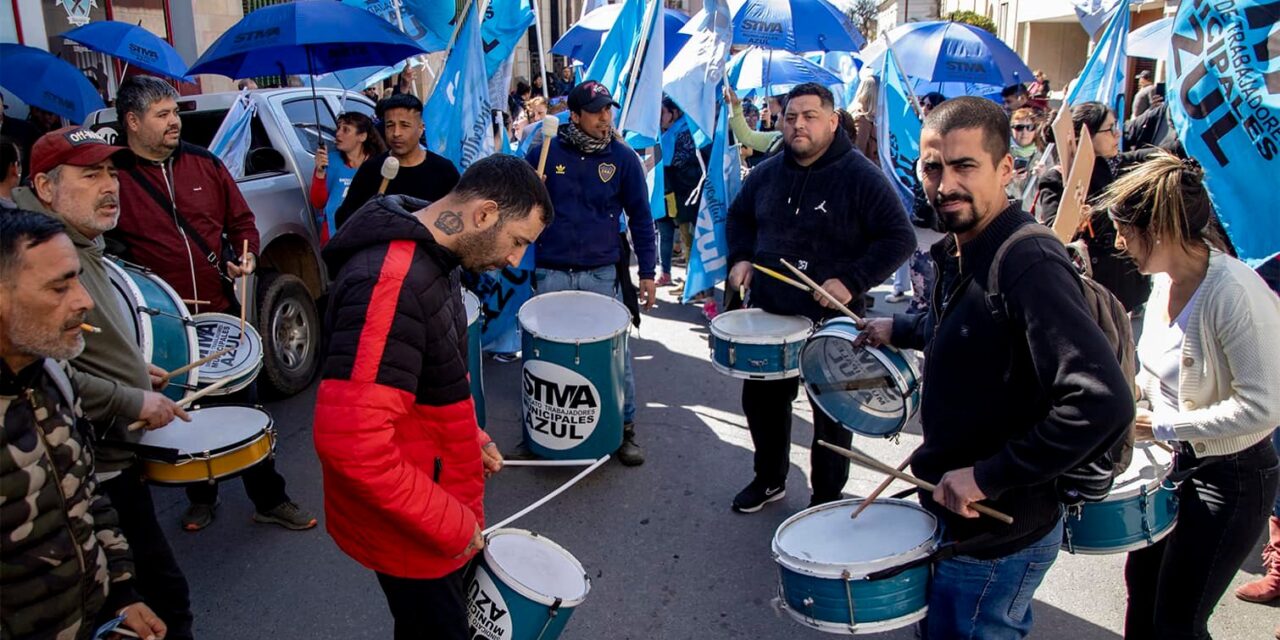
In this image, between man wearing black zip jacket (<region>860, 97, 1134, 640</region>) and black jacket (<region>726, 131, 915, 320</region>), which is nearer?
man wearing black zip jacket (<region>860, 97, 1134, 640</region>)

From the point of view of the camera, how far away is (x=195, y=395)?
3.40m

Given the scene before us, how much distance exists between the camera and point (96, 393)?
2652 mm

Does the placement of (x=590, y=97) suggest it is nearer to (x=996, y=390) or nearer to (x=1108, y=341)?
(x=996, y=390)

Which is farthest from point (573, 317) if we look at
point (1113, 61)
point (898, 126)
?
point (1113, 61)

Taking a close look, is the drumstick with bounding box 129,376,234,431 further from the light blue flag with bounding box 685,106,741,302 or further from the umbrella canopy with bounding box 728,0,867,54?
the umbrella canopy with bounding box 728,0,867,54

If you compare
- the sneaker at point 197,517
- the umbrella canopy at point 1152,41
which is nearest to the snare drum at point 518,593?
the sneaker at point 197,517

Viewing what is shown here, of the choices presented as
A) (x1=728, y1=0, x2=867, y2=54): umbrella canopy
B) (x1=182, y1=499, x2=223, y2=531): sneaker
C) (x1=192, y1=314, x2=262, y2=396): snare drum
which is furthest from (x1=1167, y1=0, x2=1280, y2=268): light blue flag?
(x1=728, y1=0, x2=867, y2=54): umbrella canopy

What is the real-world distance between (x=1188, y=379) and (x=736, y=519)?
92.7 inches

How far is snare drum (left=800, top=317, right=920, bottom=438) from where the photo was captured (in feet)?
10.4

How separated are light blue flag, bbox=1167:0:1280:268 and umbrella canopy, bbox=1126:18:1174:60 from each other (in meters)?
8.38

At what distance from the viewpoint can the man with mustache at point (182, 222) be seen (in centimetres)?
447

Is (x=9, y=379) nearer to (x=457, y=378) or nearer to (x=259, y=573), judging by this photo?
(x=457, y=378)

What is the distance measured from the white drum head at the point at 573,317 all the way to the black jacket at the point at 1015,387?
2.40 metres

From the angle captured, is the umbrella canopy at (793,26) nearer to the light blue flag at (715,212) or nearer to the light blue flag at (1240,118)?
the light blue flag at (715,212)
